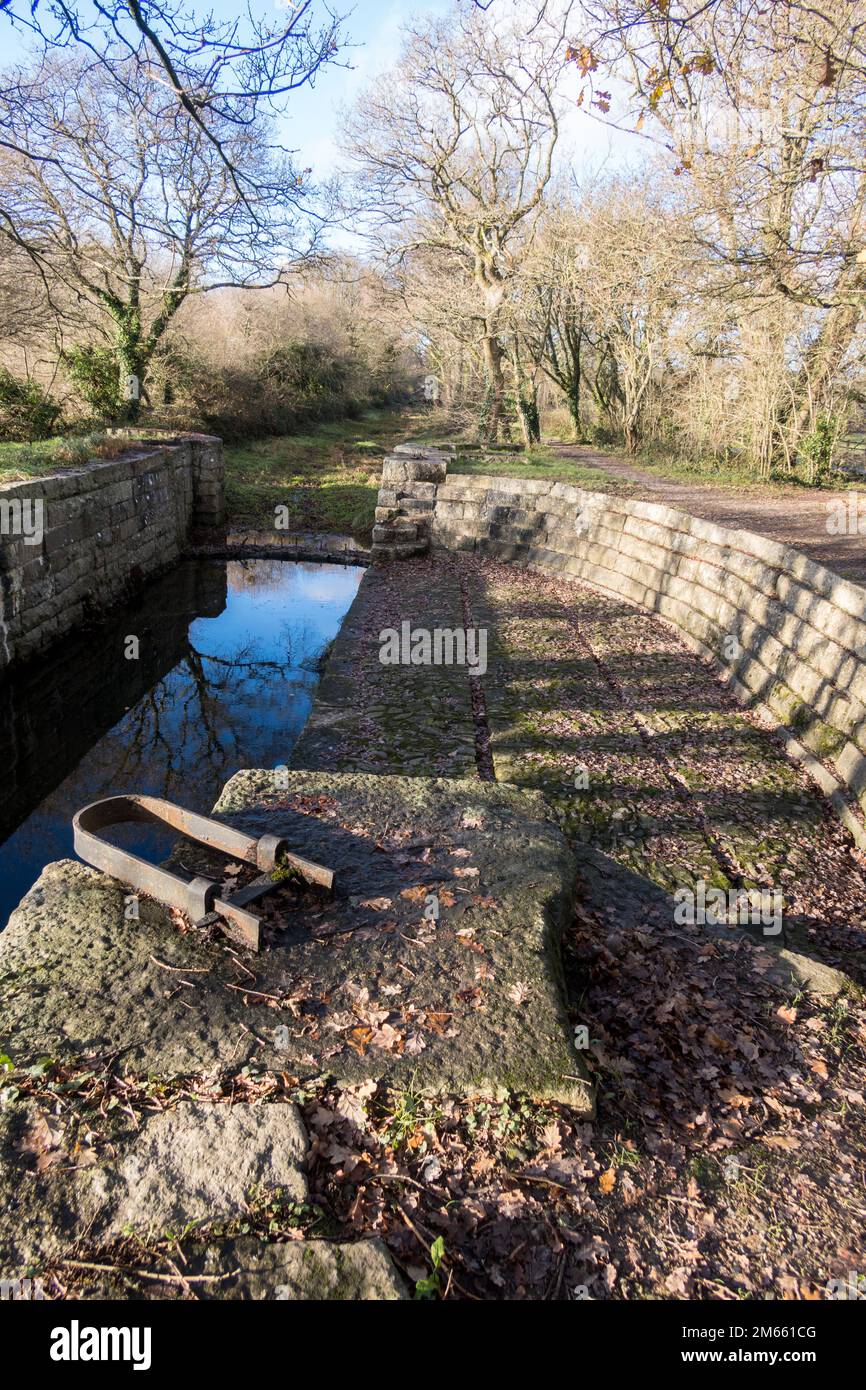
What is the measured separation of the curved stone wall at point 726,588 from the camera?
5836 millimetres

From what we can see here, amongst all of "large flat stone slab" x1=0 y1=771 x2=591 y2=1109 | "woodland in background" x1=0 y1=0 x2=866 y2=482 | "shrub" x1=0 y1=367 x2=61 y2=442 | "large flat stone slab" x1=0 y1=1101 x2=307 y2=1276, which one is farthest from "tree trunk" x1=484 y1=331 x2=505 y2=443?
"large flat stone slab" x1=0 y1=1101 x2=307 y2=1276

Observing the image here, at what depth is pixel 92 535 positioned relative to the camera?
34.5 ft

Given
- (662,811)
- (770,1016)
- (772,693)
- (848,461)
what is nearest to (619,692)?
(772,693)

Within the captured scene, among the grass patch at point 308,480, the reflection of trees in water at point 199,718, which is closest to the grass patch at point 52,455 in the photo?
the reflection of trees in water at point 199,718

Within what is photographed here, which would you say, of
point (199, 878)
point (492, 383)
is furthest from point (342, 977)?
point (492, 383)

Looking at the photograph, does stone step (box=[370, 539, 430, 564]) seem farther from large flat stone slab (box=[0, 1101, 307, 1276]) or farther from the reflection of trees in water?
large flat stone slab (box=[0, 1101, 307, 1276])

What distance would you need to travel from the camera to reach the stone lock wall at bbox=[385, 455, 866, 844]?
19.2 ft

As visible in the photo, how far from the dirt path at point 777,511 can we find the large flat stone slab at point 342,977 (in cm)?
578

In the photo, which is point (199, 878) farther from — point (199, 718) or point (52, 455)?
point (52, 455)

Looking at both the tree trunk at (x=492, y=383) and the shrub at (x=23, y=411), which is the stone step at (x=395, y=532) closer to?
the shrub at (x=23, y=411)

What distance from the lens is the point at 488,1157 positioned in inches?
93.7

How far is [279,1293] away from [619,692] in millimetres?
6047

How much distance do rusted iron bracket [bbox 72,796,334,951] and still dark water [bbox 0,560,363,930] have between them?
220cm

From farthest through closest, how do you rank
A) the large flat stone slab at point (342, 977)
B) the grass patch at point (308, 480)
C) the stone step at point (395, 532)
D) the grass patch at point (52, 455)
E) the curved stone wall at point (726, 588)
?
the grass patch at point (308, 480), the stone step at point (395, 532), the grass patch at point (52, 455), the curved stone wall at point (726, 588), the large flat stone slab at point (342, 977)
